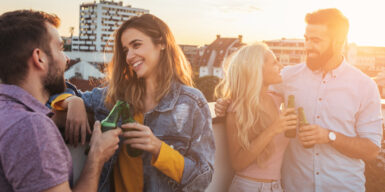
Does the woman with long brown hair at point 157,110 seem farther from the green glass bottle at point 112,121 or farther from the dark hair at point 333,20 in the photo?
the dark hair at point 333,20

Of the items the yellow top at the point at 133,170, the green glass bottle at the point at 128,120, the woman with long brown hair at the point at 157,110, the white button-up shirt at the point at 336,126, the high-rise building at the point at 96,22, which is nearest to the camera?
the green glass bottle at the point at 128,120

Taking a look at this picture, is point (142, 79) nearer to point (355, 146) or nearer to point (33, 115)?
point (33, 115)

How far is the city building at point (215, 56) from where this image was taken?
70.2 metres

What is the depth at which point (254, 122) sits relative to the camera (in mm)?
2711

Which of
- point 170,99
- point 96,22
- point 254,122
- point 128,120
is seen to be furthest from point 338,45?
point 96,22

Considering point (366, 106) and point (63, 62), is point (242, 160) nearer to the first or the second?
point (366, 106)

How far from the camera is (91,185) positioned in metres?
1.62

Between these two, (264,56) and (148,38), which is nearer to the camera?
(148,38)

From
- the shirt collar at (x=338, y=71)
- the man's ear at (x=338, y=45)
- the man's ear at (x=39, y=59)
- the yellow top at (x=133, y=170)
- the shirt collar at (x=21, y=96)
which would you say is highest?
the man's ear at (x=338, y=45)

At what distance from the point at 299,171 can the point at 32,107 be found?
2.31m

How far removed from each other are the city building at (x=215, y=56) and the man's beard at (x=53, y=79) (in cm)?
6848

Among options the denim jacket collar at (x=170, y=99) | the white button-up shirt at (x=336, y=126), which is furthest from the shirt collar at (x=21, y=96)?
the white button-up shirt at (x=336, y=126)

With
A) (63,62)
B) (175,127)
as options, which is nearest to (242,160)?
(175,127)

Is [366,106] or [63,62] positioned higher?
[63,62]
